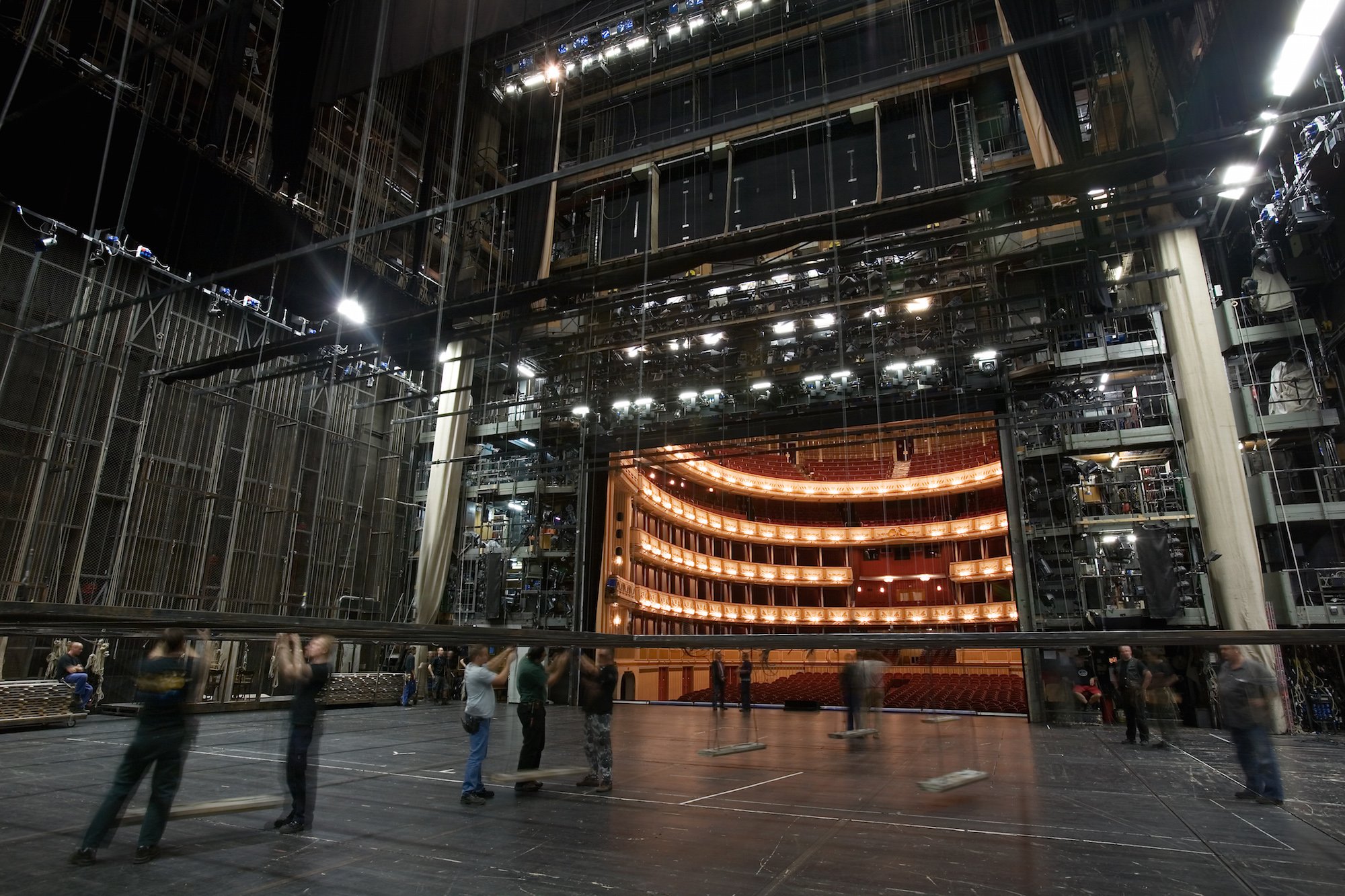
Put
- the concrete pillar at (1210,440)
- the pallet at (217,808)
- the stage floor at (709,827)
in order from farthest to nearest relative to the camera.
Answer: the concrete pillar at (1210,440) → the pallet at (217,808) → the stage floor at (709,827)

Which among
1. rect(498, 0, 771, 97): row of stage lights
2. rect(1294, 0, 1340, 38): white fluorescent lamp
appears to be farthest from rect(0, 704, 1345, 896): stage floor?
rect(498, 0, 771, 97): row of stage lights

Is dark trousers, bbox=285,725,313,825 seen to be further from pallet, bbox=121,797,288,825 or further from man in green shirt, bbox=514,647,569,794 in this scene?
man in green shirt, bbox=514,647,569,794

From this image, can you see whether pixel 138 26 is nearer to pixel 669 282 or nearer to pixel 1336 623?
pixel 669 282

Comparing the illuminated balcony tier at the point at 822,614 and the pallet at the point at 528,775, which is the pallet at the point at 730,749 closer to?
the pallet at the point at 528,775

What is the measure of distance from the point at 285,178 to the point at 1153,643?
1315cm

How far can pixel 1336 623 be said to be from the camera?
1325cm

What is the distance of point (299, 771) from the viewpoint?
460 centimetres

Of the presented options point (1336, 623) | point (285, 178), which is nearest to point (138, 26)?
point (285, 178)

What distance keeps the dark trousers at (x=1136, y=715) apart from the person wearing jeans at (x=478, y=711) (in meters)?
9.81

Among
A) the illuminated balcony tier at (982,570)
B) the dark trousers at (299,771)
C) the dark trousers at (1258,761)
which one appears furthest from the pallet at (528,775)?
the illuminated balcony tier at (982,570)

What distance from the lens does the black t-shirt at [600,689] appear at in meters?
6.25

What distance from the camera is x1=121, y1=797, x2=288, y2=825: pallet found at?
470cm

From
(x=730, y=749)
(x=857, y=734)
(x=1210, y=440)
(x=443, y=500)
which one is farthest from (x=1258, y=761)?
(x=443, y=500)

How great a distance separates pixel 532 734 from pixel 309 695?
2.30 metres
